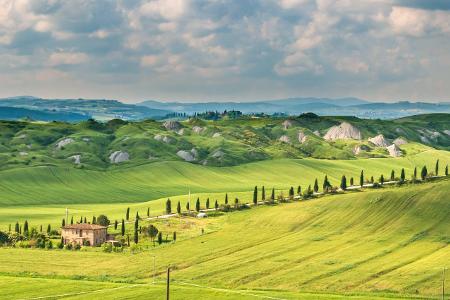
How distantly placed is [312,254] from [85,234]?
5936 centimetres

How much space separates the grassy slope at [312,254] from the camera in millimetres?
121812

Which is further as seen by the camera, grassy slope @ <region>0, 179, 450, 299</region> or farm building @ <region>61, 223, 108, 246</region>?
farm building @ <region>61, 223, 108, 246</region>

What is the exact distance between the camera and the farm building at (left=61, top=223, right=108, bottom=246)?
172 metres

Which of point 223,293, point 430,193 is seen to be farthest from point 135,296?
point 430,193

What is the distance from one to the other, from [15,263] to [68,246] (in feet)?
76.6

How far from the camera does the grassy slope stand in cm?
12181

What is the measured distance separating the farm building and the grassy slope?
13465 mm

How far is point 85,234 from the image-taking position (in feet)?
568

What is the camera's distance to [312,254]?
146 m

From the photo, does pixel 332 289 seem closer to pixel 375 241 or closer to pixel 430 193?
pixel 375 241

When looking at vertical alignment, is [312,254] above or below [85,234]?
above

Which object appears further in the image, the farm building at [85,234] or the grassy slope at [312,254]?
the farm building at [85,234]

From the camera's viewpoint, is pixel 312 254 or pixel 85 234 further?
pixel 85 234

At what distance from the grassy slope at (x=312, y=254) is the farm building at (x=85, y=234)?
1347 cm
